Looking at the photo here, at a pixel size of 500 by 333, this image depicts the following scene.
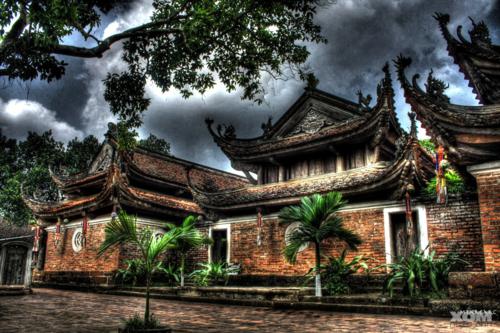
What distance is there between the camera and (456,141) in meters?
8.43

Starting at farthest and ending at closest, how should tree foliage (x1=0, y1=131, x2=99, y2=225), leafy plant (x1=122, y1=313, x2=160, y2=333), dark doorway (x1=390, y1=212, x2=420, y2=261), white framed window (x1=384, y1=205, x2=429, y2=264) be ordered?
tree foliage (x1=0, y1=131, x2=99, y2=225)
dark doorway (x1=390, y1=212, x2=420, y2=261)
white framed window (x1=384, y1=205, x2=429, y2=264)
leafy plant (x1=122, y1=313, x2=160, y2=333)

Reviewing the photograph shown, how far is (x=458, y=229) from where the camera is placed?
1038 centimetres

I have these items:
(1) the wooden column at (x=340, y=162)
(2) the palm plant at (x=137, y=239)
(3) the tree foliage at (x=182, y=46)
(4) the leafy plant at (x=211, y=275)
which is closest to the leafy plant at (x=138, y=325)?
(2) the palm plant at (x=137, y=239)

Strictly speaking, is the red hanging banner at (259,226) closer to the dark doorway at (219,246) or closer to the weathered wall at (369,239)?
the weathered wall at (369,239)

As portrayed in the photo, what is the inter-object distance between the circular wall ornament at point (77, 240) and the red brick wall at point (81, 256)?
8.1 inches

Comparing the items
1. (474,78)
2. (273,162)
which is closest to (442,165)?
(474,78)

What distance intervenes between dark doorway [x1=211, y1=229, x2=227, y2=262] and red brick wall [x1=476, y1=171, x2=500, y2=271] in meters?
10.1

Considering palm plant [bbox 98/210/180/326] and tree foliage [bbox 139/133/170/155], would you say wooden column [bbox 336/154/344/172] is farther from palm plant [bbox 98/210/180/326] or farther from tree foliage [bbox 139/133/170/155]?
tree foliage [bbox 139/133/170/155]

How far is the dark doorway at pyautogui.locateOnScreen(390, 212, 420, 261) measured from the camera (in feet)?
37.6

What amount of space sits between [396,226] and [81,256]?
520 inches

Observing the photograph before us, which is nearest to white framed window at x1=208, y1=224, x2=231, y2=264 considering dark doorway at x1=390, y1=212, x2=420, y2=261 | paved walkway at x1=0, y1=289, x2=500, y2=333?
dark doorway at x1=390, y1=212, x2=420, y2=261

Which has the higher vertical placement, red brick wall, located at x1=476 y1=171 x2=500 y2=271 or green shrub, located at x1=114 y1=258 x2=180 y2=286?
red brick wall, located at x1=476 y1=171 x2=500 y2=271

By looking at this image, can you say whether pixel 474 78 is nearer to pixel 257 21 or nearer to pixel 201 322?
pixel 257 21

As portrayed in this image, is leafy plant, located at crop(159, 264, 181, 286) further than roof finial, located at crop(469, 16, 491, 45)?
Yes
